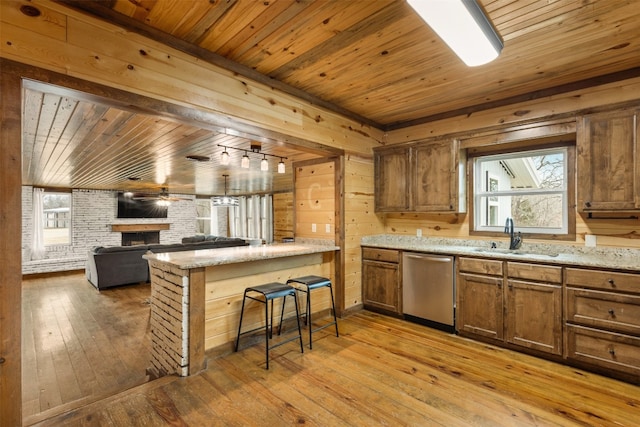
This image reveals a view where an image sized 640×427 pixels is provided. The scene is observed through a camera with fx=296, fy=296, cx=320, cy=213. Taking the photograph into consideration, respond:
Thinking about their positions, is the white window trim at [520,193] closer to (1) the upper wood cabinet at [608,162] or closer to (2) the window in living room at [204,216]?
(1) the upper wood cabinet at [608,162]

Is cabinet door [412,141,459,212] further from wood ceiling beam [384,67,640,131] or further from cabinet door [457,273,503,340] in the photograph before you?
cabinet door [457,273,503,340]

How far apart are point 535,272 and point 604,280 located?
0.47 metres

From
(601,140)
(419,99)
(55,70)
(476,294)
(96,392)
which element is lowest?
(96,392)

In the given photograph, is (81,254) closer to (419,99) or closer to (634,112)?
(419,99)

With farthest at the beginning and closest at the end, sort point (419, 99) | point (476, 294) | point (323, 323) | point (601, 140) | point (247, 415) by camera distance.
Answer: point (323, 323), point (419, 99), point (476, 294), point (601, 140), point (247, 415)

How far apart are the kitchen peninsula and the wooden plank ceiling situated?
4.82ft

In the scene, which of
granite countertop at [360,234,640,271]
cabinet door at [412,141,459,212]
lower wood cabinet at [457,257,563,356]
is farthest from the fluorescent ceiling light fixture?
lower wood cabinet at [457,257,563,356]

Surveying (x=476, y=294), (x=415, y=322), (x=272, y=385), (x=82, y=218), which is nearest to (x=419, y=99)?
(x=476, y=294)

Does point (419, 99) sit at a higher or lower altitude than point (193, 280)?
higher

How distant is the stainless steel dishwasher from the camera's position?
131 inches

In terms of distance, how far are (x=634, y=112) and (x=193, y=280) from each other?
4008 millimetres

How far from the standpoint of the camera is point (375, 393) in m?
2.21

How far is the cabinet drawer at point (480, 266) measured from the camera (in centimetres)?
301

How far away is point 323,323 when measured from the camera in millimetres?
3625
